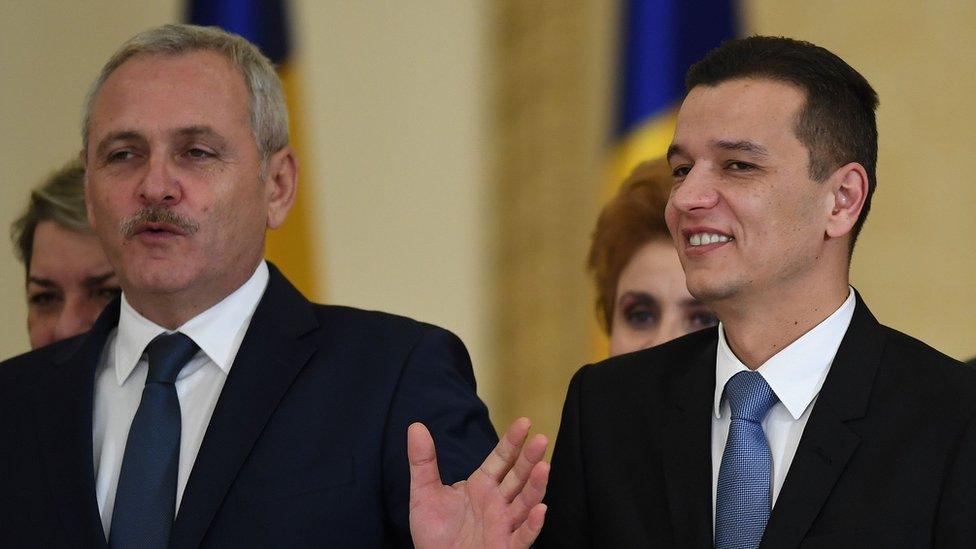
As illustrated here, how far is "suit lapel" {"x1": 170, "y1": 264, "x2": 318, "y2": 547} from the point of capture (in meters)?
2.40

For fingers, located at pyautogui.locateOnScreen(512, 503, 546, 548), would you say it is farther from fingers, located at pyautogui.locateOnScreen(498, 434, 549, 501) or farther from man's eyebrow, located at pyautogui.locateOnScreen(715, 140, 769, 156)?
man's eyebrow, located at pyautogui.locateOnScreen(715, 140, 769, 156)

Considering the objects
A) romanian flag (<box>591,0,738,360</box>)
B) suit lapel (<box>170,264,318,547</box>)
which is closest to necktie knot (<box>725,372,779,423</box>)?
suit lapel (<box>170,264,318,547</box>)

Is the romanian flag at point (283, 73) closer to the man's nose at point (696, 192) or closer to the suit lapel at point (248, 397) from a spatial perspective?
the suit lapel at point (248, 397)

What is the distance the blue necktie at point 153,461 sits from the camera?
243 centimetres

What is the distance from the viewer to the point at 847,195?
7.67 ft

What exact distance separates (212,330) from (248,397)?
199 millimetres

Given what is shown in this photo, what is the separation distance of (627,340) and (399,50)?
3237 millimetres

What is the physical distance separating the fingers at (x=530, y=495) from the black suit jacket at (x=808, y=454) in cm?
16

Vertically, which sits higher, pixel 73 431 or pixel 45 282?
pixel 45 282

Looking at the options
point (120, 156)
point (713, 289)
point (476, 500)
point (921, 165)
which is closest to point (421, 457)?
point (476, 500)

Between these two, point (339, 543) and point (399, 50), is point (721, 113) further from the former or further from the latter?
point (399, 50)

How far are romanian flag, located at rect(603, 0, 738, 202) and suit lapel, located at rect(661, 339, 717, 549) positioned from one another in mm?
2214

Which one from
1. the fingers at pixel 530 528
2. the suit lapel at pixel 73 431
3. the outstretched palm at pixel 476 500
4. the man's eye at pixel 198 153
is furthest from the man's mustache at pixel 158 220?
the fingers at pixel 530 528

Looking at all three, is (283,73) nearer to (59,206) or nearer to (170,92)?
(59,206)
